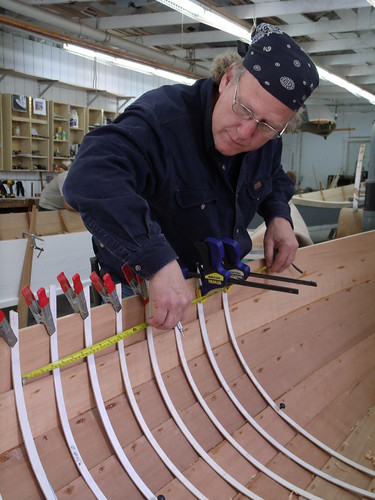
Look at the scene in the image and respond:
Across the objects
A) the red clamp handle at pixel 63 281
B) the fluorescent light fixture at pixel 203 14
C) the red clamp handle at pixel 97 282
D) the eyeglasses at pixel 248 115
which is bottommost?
the red clamp handle at pixel 97 282

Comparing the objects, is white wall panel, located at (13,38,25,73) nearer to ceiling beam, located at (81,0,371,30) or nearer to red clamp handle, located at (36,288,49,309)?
ceiling beam, located at (81,0,371,30)

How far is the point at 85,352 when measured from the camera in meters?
1.60

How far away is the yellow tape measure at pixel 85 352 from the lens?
1.45 m

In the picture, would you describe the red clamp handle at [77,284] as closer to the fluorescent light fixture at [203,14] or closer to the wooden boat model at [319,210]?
the fluorescent light fixture at [203,14]

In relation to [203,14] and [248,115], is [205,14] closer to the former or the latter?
[203,14]

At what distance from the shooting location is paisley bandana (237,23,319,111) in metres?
1.56

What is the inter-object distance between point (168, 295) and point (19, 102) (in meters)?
9.47

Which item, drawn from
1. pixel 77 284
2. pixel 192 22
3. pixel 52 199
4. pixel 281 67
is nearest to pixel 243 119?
pixel 281 67

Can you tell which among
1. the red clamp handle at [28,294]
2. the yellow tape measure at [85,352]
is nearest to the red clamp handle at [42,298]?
the red clamp handle at [28,294]

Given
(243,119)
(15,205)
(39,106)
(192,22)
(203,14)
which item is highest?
(192,22)

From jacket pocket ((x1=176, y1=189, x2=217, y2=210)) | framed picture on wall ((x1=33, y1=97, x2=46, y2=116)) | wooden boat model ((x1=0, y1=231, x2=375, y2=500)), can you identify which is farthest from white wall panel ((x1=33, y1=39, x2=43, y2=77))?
jacket pocket ((x1=176, y1=189, x2=217, y2=210))

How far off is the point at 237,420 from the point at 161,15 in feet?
26.1

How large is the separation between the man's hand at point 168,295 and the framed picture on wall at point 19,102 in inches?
370

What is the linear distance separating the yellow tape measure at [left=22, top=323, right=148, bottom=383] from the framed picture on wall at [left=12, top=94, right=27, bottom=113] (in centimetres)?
906
